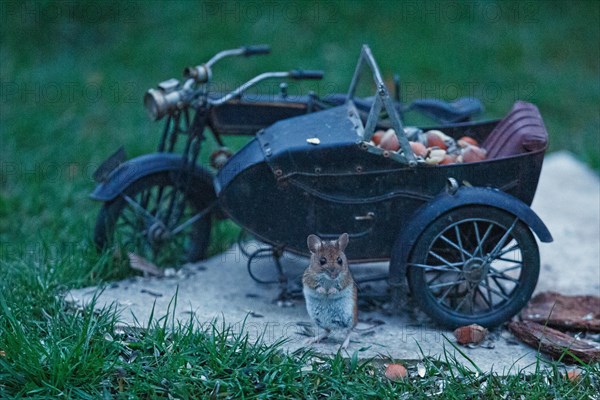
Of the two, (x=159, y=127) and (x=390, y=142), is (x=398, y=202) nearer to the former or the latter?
(x=390, y=142)

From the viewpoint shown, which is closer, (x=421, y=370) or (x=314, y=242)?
(x=421, y=370)

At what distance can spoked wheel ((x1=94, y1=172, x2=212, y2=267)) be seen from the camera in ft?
16.1

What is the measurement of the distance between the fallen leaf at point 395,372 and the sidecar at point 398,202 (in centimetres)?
51

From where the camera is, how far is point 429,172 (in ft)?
14.2

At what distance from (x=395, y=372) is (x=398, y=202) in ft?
3.00

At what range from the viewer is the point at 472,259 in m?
4.29

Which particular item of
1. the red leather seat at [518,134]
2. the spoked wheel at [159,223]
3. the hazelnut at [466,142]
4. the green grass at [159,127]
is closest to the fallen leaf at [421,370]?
the green grass at [159,127]

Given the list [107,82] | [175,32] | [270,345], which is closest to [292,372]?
[270,345]

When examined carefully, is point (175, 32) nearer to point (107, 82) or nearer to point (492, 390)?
point (107, 82)

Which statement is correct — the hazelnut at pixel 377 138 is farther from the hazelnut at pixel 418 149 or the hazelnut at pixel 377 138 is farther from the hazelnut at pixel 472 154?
the hazelnut at pixel 472 154

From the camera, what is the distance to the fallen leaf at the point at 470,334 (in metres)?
4.19

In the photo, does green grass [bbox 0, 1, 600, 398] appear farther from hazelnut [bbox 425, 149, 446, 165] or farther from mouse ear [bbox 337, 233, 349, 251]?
hazelnut [bbox 425, 149, 446, 165]

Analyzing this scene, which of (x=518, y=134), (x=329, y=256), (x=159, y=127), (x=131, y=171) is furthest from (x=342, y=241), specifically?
(x=159, y=127)

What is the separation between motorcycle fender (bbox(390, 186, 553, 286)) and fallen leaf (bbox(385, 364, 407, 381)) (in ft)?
1.73
